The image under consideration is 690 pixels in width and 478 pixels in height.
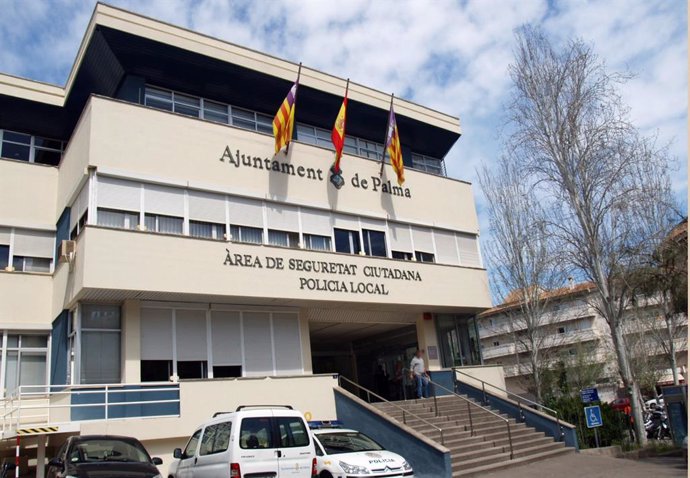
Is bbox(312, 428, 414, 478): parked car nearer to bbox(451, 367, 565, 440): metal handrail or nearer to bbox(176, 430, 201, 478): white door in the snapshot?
bbox(176, 430, 201, 478): white door

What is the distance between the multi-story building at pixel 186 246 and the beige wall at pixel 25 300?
0.05 metres

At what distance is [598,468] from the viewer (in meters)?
15.2

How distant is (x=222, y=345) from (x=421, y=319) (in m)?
8.19

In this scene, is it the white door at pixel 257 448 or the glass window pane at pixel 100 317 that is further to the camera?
the glass window pane at pixel 100 317

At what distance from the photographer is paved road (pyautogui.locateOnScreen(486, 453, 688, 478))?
1398 centimetres

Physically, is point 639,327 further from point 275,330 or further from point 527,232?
point 275,330

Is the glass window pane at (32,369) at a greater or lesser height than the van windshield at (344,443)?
greater

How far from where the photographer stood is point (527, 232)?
87.7 feet

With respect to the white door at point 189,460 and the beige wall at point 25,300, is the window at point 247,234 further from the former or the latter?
the white door at point 189,460

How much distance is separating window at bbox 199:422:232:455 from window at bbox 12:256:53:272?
996cm

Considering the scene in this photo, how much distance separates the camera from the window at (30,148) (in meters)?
20.2

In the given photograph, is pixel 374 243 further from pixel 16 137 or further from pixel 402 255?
pixel 16 137

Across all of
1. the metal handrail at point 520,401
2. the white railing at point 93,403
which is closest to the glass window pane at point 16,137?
the white railing at point 93,403

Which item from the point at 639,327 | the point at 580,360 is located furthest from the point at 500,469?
the point at 580,360
